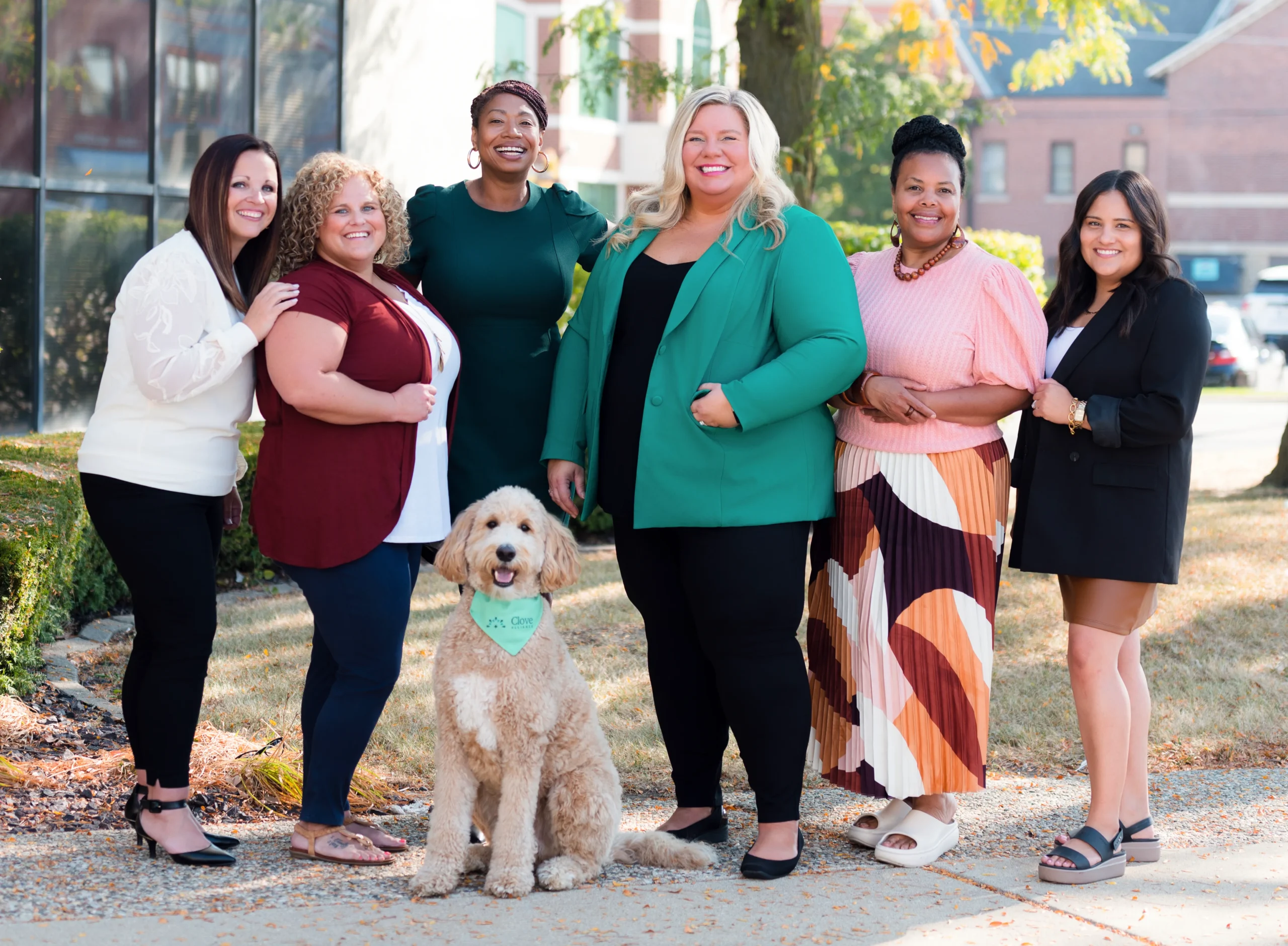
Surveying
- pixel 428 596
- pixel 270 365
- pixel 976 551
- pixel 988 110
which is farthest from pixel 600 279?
pixel 988 110

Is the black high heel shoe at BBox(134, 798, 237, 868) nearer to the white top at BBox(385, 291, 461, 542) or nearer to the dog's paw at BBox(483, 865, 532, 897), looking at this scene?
the dog's paw at BBox(483, 865, 532, 897)

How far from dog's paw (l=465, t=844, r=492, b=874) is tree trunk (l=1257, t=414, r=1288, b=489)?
9222 mm

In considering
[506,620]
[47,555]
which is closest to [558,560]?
[506,620]

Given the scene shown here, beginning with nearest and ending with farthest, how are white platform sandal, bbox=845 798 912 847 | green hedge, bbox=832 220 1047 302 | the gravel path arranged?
the gravel path < white platform sandal, bbox=845 798 912 847 < green hedge, bbox=832 220 1047 302

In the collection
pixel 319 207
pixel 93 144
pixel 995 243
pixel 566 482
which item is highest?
pixel 995 243

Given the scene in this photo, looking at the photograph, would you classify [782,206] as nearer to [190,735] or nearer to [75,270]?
[190,735]

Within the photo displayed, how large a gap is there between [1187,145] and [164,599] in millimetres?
45625

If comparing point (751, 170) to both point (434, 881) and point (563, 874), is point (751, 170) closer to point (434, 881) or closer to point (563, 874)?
point (563, 874)

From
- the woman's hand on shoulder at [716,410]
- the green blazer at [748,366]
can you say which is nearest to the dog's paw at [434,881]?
the green blazer at [748,366]

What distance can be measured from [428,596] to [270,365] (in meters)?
4.25

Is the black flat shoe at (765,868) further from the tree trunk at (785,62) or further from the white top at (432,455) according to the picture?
the tree trunk at (785,62)

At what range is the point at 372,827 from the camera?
3.96 meters

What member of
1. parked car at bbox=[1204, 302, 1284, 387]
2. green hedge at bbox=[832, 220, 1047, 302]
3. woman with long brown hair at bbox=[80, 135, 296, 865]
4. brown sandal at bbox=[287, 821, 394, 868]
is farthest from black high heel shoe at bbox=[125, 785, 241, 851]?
parked car at bbox=[1204, 302, 1284, 387]

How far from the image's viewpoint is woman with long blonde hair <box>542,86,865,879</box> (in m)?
3.64
